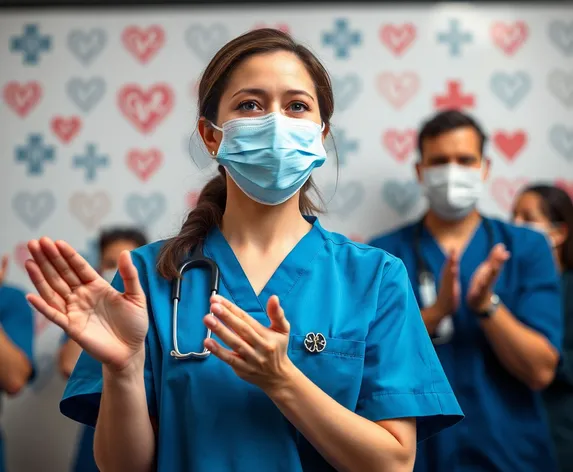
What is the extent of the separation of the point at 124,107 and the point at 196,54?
31cm

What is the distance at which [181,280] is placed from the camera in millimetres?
1110

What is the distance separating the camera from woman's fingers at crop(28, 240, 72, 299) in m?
0.95

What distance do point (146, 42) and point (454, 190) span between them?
1184 mm

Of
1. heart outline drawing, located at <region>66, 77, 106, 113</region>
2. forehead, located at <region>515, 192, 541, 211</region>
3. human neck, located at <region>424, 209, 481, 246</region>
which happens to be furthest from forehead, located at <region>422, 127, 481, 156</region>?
heart outline drawing, located at <region>66, 77, 106, 113</region>

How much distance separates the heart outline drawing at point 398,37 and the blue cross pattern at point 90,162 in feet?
3.40

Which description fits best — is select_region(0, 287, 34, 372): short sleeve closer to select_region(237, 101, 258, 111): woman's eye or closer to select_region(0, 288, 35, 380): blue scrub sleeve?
select_region(0, 288, 35, 380): blue scrub sleeve

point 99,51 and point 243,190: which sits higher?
point 99,51

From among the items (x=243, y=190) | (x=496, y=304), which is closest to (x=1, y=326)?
(x=243, y=190)

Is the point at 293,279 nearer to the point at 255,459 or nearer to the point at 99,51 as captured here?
the point at 255,459

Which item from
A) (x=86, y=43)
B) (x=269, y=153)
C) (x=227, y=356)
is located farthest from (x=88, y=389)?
(x=86, y=43)

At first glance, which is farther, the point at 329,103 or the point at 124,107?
the point at 124,107

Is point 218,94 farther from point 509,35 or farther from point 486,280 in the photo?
point 509,35

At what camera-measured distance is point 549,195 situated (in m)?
2.24

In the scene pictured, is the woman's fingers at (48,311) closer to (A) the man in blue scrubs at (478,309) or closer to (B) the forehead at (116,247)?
(A) the man in blue scrubs at (478,309)
